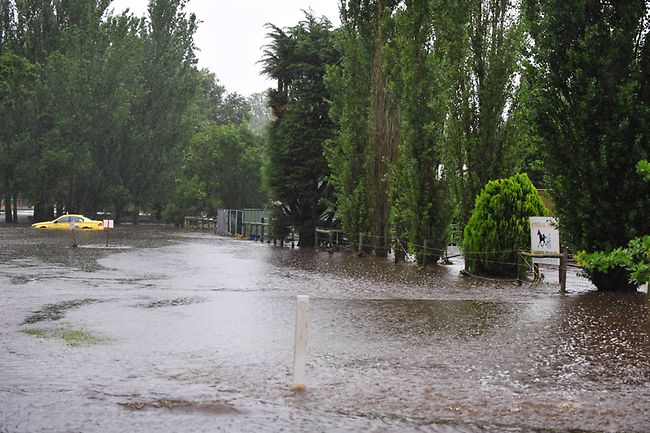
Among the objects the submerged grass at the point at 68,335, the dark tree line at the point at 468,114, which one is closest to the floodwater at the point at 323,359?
the submerged grass at the point at 68,335

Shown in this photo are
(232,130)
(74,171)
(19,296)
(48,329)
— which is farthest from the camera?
(232,130)

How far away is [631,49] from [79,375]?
1323 centimetres

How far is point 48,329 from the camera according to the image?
11.2m

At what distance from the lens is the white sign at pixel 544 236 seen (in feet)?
61.4

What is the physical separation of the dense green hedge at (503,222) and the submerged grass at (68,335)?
41.3 feet

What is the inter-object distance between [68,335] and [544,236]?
11.6 meters

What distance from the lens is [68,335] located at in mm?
10742

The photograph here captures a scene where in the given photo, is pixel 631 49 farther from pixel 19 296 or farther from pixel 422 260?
pixel 19 296

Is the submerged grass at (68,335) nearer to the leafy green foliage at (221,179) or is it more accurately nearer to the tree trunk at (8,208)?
the tree trunk at (8,208)

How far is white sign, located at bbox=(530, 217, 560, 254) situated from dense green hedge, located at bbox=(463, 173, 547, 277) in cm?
184

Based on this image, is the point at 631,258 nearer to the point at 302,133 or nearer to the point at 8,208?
the point at 302,133

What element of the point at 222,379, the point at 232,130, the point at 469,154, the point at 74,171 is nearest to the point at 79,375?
the point at 222,379

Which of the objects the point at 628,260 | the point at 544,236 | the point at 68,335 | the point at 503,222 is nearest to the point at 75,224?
the point at 503,222

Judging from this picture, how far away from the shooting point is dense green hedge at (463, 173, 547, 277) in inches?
824
